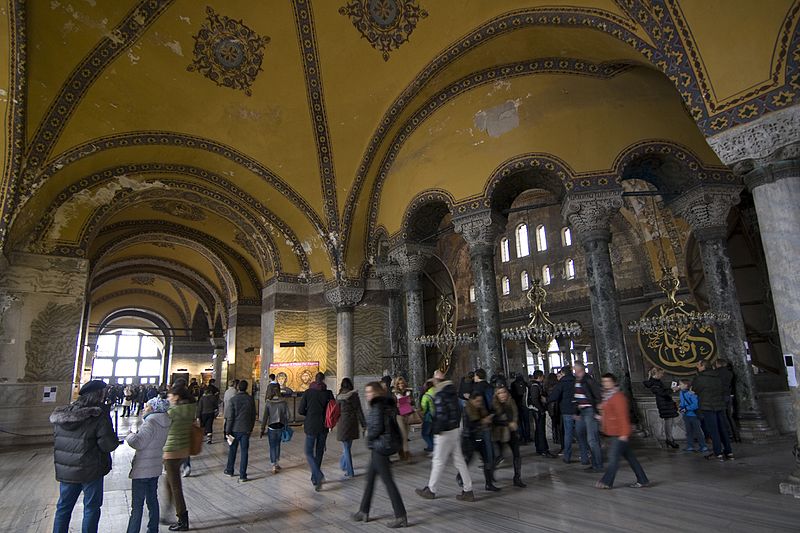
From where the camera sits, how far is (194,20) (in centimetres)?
884

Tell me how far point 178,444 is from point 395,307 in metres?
8.69

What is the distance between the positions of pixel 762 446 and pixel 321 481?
20.4 feet

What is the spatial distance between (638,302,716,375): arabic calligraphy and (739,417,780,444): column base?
3.43 metres

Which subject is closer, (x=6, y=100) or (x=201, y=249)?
(x=6, y=100)

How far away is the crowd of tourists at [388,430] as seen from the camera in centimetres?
340

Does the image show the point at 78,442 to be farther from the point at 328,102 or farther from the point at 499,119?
the point at 328,102

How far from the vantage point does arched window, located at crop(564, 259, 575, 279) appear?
16625mm

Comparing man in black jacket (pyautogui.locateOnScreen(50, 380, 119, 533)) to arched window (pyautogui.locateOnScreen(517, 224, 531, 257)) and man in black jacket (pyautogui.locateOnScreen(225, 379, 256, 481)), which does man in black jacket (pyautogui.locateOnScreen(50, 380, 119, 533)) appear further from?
arched window (pyautogui.locateOnScreen(517, 224, 531, 257))

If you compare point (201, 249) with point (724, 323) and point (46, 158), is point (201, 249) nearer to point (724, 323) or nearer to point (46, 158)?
point (46, 158)

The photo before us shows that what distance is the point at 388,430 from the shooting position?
3.99 metres

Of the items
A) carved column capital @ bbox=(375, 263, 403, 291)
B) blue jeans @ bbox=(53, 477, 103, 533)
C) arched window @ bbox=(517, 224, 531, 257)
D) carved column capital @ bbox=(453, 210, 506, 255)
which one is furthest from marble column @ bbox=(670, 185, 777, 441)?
arched window @ bbox=(517, 224, 531, 257)

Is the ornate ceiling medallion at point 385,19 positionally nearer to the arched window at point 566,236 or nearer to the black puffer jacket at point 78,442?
the black puffer jacket at point 78,442

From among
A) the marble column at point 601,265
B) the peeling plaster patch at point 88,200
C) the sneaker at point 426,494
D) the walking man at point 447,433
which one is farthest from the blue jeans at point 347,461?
the peeling plaster patch at point 88,200

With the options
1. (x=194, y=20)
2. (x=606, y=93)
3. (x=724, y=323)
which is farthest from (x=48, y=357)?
(x=724, y=323)
